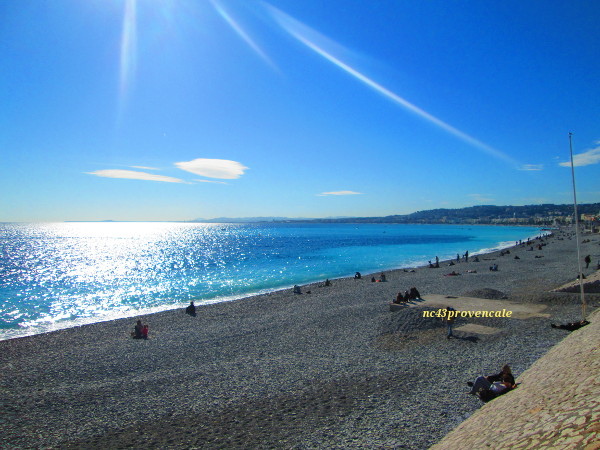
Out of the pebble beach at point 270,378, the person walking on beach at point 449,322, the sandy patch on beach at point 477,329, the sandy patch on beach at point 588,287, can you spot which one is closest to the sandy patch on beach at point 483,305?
the pebble beach at point 270,378

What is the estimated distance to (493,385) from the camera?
8984 millimetres

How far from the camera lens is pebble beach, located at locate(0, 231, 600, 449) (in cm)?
849

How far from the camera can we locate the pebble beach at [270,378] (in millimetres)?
8492

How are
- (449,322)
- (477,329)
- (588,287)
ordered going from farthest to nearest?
(588,287)
(477,329)
(449,322)

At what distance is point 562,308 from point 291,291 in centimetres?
2076

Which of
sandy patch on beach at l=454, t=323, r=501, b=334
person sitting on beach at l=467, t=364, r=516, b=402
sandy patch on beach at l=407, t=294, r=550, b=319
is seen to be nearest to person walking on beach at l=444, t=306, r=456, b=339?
sandy patch on beach at l=454, t=323, r=501, b=334

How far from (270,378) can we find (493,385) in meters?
6.41

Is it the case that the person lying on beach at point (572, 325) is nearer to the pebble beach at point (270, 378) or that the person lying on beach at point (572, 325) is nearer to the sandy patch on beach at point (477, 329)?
the pebble beach at point (270, 378)

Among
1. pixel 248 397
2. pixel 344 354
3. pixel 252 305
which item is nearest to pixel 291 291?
pixel 252 305

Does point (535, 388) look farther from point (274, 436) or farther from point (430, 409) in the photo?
point (274, 436)

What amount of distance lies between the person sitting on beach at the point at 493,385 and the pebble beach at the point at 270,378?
0.85ft

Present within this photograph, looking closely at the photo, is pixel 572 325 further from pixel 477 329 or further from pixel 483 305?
pixel 483 305

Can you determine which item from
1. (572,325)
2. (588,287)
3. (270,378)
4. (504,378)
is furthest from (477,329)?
(270,378)

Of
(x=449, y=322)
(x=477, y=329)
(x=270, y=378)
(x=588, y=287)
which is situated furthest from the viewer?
(x=588, y=287)
